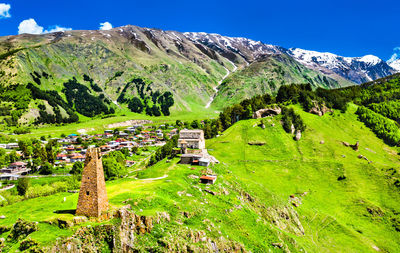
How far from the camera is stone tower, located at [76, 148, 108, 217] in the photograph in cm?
2850

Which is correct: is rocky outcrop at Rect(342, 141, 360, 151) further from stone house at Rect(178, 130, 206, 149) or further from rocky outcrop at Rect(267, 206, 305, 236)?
stone house at Rect(178, 130, 206, 149)

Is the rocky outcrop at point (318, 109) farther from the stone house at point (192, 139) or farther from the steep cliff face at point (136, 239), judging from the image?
the steep cliff face at point (136, 239)

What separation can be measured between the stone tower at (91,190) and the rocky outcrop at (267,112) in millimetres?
125920

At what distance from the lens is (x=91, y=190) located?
28406mm

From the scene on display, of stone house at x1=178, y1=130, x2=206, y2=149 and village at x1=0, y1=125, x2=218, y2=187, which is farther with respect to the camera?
stone house at x1=178, y1=130, x2=206, y2=149

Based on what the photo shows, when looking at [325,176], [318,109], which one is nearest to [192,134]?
[325,176]

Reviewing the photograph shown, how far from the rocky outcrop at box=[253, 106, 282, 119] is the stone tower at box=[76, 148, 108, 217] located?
126 meters

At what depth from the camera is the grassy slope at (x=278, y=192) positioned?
132ft

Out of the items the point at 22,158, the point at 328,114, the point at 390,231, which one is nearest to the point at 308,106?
the point at 328,114

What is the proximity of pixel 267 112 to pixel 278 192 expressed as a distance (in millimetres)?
70177

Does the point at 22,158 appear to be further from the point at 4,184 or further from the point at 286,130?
the point at 286,130

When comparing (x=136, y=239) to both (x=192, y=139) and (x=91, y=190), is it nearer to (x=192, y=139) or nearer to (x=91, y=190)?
(x=91, y=190)

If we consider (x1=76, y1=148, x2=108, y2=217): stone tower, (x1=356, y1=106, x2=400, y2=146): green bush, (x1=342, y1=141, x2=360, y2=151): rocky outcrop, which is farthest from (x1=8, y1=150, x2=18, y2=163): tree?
(x1=356, y1=106, x2=400, y2=146): green bush

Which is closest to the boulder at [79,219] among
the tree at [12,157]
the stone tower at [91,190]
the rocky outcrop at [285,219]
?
the stone tower at [91,190]
